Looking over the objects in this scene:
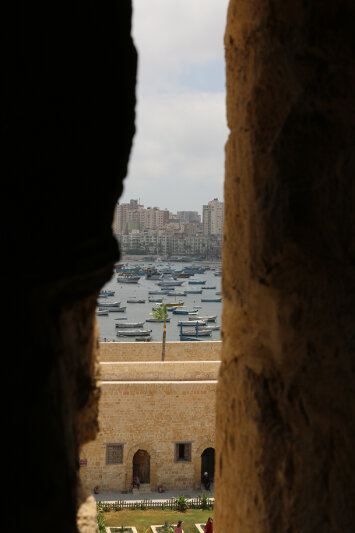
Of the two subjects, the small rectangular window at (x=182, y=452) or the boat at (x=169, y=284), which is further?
the boat at (x=169, y=284)

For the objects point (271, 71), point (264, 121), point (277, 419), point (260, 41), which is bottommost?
point (277, 419)

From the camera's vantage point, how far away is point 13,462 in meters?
2.02

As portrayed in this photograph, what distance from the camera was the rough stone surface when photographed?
314 centimetres

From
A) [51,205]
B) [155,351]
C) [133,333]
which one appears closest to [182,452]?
[155,351]

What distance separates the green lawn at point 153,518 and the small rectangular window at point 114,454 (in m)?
1.92

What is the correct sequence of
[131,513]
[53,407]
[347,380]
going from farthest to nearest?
[131,513] < [347,380] < [53,407]

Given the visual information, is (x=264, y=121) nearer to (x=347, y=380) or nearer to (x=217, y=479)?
(x=347, y=380)

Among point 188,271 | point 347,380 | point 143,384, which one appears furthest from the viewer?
point 188,271

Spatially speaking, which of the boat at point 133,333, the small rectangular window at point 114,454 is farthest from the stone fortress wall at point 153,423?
the boat at point 133,333

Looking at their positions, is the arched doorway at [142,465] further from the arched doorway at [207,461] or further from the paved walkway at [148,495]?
the arched doorway at [207,461]

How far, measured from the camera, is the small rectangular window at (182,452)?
15430mm

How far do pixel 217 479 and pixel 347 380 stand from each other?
1418mm

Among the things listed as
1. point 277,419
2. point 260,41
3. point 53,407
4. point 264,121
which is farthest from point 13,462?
point 260,41

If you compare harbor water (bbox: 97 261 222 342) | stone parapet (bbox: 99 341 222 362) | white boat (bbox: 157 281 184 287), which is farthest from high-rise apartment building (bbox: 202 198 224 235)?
stone parapet (bbox: 99 341 222 362)
